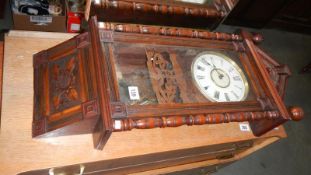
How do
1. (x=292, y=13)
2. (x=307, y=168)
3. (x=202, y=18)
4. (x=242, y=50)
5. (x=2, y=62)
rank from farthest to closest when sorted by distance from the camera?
(x=292, y=13) → (x=307, y=168) → (x=202, y=18) → (x=242, y=50) → (x=2, y=62)

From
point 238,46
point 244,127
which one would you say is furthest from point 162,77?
point 244,127

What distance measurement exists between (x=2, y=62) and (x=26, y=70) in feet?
0.31

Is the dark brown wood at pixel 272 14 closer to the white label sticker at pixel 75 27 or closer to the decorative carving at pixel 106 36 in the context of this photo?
the white label sticker at pixel 75 27

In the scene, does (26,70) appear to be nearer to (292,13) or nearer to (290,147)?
(290,147)

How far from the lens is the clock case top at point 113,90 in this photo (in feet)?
3.24

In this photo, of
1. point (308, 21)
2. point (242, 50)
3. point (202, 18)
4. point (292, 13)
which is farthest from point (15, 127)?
point (308, 21)

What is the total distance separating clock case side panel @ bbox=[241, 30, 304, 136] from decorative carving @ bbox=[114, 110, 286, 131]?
0.13ft

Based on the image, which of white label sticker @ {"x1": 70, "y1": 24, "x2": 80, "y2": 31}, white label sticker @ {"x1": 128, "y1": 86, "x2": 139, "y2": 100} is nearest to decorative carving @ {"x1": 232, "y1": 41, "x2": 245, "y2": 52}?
white label sticker @ {"x1": 128, "y1": 86, "x2": 139, "y2": 100}

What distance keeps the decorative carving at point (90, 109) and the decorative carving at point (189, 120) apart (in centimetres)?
8

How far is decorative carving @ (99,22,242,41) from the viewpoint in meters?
1.15

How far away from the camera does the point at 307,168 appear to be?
8.50 feet

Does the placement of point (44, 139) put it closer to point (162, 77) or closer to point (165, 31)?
point (162, 77)

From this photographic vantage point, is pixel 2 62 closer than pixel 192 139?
Yes

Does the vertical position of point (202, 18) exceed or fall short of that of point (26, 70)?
it exceeds it
